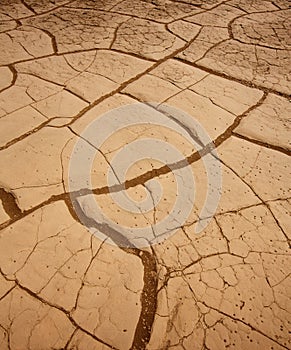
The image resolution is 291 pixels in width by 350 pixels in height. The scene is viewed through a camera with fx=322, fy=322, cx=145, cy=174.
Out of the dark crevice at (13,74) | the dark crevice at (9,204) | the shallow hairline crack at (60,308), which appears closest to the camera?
the shallow hairline crack at (60,308)

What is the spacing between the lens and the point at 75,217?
1489mm

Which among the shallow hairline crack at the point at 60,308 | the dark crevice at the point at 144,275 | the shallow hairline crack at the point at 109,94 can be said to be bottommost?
the shallow hairline crack at the point at 60,308

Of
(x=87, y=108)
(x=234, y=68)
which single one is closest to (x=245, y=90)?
(x=234, y=68)

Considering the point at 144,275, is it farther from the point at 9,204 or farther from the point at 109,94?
the point at 109,94

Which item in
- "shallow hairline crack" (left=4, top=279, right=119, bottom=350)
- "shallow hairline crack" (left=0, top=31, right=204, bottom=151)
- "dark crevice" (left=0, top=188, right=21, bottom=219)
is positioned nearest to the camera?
"shallow hairline crack" (left=4, top=279, right=119, bottom=350)

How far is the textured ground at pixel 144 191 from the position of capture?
3.92 ft

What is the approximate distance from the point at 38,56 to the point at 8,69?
265 millimetres

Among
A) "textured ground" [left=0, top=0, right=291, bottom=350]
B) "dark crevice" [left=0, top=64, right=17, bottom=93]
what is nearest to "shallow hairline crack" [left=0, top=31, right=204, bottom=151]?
"textured ground" [left=0, top=0, right=291, bottom=350]

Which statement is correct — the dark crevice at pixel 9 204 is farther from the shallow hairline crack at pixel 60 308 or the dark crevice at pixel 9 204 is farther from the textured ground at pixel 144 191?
the shallow hairline crack at pixel 60 308

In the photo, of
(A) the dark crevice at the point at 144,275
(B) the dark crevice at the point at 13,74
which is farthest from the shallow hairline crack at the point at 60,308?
(B) the dark crevice at the point at 13,74

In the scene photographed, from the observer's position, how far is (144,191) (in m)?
1.61

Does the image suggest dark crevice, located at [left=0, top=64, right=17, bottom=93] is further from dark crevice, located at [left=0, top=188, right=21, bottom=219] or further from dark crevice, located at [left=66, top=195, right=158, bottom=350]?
dark crevice, located at [left=66, top=195, right=158, bottom=350]

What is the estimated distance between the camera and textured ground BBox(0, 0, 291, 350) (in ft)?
3.92

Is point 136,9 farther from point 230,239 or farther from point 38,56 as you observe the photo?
point 230,239
